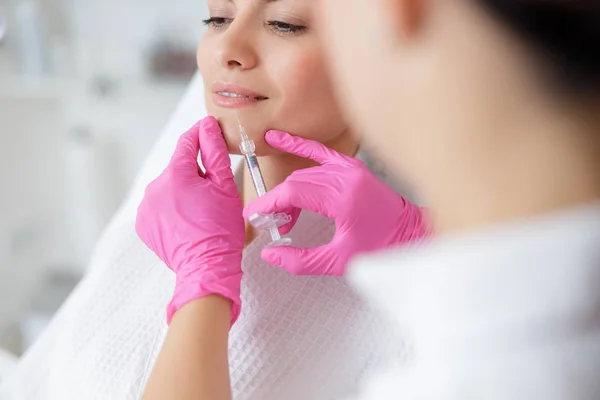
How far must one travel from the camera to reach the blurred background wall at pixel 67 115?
221 cm

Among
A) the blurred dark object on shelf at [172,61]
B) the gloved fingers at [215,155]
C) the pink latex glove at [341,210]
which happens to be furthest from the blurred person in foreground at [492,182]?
the blurred dark object on shelf at [172,61]

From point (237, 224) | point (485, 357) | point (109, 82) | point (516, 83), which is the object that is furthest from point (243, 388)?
point (109, 82)

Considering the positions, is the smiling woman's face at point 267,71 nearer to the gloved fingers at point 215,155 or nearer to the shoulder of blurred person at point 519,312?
the gloved fingers at point 215,155

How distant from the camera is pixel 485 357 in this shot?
17.6 inches

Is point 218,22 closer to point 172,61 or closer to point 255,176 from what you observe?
point 255,176

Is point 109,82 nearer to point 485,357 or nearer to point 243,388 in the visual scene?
point 243,388

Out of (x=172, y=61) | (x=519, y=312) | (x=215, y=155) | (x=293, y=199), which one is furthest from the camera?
(x=172, y=61)

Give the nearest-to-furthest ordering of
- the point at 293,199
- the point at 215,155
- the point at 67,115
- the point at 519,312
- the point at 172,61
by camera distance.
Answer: the point at 519,312 < the point at 293,199 < the point at 215,155 < the point at 172,61 < the point at 67,115

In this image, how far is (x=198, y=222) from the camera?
0.86 meters

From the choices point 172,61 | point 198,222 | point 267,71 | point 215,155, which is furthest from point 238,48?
point 172,61

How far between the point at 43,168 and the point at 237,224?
1.80 meters

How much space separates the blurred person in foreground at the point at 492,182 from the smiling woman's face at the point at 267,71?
1.24 feet

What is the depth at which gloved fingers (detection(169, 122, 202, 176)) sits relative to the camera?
3.06ft

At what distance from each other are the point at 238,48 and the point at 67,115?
5.75 feet
